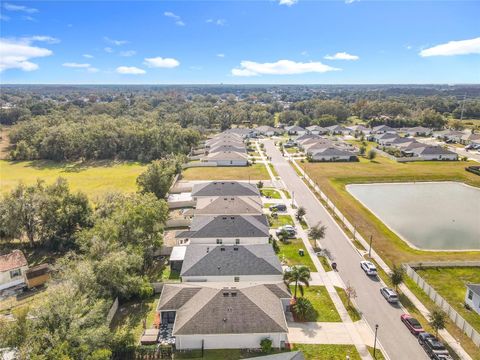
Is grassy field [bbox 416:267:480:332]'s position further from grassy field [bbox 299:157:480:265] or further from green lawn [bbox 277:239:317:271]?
green lawn [bbox 277:239:317:271]

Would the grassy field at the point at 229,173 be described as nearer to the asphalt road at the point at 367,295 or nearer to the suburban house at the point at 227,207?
the asphalt road at the point at 367,295

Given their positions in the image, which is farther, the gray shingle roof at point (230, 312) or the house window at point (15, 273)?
the house window at point (15, 273)

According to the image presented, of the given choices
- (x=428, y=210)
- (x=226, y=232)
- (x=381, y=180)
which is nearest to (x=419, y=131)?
(x=381, y=180)

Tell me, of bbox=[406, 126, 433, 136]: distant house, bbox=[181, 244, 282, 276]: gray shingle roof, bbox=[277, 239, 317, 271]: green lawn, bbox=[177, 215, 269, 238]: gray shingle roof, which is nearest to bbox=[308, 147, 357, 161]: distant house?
bbox=[277, 239, 317, 271]: green lawn

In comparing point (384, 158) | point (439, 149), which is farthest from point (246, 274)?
point (439, 149)

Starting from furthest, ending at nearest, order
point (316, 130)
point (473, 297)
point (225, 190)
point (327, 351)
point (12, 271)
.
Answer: point (316, 130) < point (225, 190) < point (12, 271) < point (473, 297) < point (327, 351)

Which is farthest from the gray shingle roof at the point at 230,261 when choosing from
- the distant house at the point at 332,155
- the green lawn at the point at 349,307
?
the distant house at the point at 332,155

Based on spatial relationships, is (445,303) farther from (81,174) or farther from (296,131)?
(296,131)
